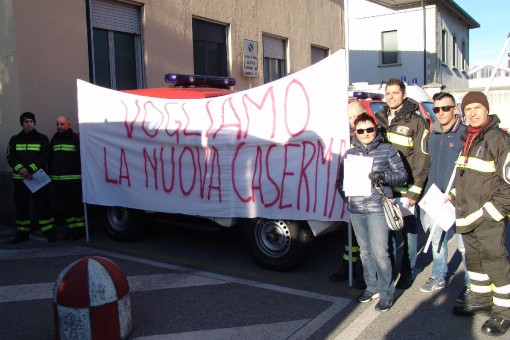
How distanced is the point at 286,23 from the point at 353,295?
11.0 m

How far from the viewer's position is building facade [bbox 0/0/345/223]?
25.6 feet

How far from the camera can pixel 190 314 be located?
438 cm

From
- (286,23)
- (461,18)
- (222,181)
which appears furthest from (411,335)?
(461,18)

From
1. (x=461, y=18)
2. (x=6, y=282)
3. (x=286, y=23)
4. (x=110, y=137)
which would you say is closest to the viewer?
(x=6, y=282)

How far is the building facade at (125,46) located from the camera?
25.6 feet

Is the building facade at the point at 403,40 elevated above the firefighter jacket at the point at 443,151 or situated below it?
above

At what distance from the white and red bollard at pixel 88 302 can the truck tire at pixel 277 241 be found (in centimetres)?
204

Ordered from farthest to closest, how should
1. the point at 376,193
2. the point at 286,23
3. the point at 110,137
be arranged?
the point at 286,23 < the point at 110,137 < the point at 376,193

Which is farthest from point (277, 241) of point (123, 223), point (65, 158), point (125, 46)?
point (125, 46)

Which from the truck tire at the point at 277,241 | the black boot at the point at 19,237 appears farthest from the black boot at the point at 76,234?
the truck tire at the point at 277,241

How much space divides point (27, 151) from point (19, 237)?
1.26 m

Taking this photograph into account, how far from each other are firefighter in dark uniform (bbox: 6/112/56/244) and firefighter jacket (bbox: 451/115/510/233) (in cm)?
554

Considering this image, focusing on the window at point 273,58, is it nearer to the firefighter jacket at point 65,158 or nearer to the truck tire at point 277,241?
the firefighter jacket at point 65,158

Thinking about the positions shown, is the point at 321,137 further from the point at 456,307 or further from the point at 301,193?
the point at 456,307
